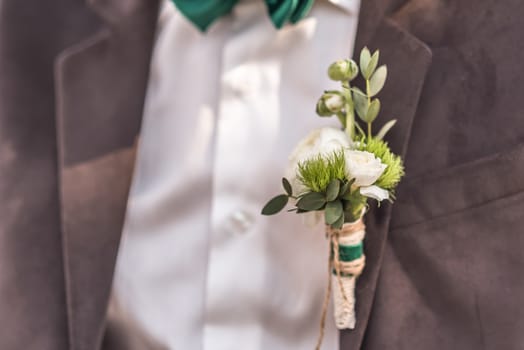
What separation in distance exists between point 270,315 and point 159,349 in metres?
0.18

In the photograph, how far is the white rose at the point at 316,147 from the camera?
60 centimetres

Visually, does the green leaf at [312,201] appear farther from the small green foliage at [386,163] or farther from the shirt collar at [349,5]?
the shirt collar at [349,5]

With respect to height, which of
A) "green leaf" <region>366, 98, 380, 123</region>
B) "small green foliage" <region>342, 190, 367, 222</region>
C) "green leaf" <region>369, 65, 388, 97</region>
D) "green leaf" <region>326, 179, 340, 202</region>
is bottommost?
"small green foliage" <region>342, 190, 367, 222</region>

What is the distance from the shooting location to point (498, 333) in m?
0.69

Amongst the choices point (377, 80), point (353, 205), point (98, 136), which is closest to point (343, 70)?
point (377, 80)

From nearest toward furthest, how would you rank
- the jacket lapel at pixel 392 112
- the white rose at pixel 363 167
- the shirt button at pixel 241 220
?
the white rose at pixel 363 167 < the jacket lapel at pixel 392 112 < the shirt button at pixel 241 220

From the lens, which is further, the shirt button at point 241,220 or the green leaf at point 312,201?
the shirt button at point 241,220

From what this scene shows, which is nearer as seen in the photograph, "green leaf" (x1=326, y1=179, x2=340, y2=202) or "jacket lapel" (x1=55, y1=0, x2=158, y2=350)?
"green leaf" (x1=326, y1=179, x2=340, y2=202)

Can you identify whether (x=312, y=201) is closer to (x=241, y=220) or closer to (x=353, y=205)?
(x=353, y=205)

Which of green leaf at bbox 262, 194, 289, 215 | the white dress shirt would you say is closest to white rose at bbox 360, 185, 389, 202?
green leaf at bbox 262, 194, 289, 215

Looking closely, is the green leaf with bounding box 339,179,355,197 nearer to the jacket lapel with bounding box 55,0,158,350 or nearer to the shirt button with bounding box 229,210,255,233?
the shirt button with bounding box 229,210,255,233

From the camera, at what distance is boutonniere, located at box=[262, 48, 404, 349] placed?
1.89 feet

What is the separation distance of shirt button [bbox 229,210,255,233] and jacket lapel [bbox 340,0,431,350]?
175 millimetres

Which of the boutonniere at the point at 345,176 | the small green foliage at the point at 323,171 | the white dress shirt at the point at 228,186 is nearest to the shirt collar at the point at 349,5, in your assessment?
the white dress shirt at the point at 228,186
